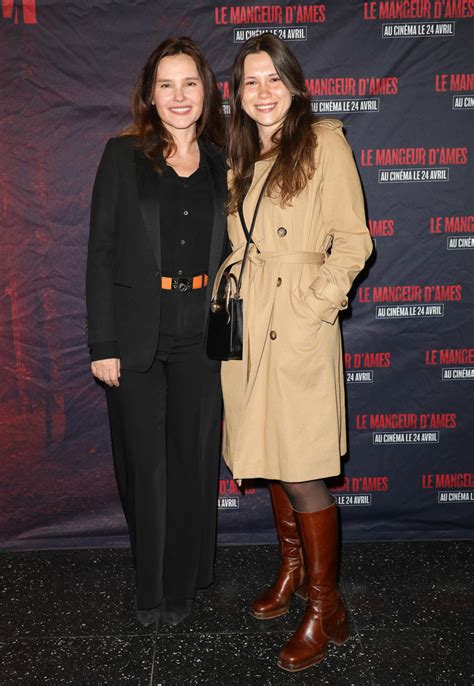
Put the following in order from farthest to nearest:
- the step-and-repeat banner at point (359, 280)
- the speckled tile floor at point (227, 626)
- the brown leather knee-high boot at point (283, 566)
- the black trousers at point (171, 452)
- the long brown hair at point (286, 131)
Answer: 1. the step-and-repeat banner at point (359, 280)
2. the brown leather knee-high boot at point (283, 566)
3. the black trousers at point (171, 452)
4. the speckled tile floor at point (227, 626)
5. the long brown hair at point (286, 131)

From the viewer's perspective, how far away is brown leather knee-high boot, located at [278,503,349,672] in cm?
243

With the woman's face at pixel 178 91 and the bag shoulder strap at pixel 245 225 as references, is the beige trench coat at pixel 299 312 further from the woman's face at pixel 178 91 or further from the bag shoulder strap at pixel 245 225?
the woman's face at pixel 178 91

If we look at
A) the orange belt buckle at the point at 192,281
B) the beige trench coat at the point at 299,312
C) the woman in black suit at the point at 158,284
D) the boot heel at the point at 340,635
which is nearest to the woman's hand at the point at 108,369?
the woman in black suit at the point at 158,284

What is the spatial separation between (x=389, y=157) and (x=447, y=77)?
407 mm

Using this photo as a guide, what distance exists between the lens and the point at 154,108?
8.31ft

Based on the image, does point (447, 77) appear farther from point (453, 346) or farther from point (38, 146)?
point (38, 146)

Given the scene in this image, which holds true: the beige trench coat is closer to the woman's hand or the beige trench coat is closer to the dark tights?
the dark tights

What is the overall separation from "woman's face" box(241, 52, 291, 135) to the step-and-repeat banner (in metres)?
0.80

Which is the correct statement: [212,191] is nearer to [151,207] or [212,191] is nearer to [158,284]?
[151,207]

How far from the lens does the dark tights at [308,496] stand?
96.3 inches

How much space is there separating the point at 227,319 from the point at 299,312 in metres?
0.26

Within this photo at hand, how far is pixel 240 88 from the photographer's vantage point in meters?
2.38

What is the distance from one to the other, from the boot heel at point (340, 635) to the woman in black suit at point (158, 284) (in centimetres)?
60

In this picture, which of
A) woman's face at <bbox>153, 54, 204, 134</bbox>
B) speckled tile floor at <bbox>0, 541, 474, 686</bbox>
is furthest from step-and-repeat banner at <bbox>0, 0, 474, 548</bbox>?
woman's face at <bbox>153, 54, 204, 134</bbox>
